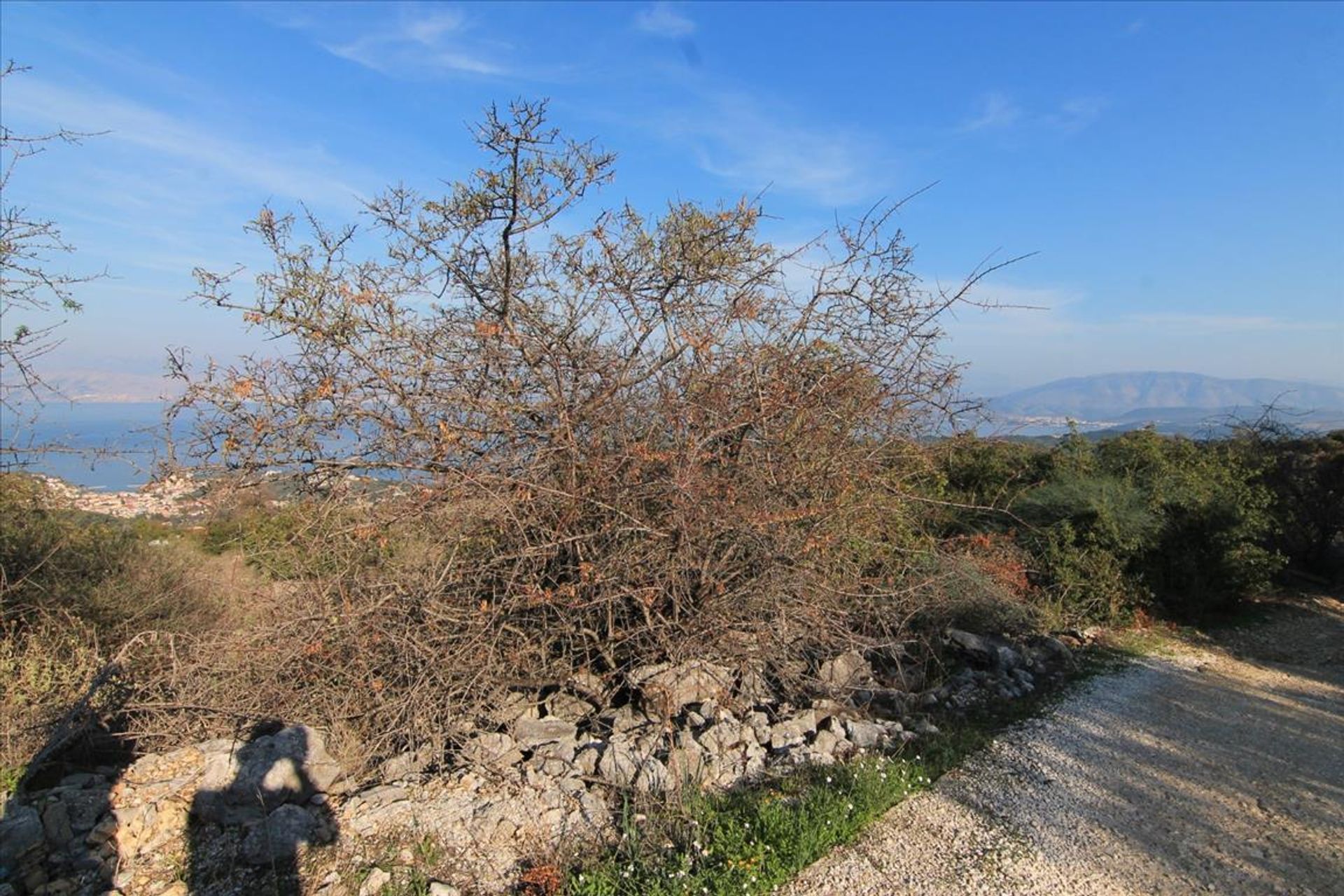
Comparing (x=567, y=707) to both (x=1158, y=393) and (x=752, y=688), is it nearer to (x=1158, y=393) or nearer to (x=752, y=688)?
(x=752, y=688)

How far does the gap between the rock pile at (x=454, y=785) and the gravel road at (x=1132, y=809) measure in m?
0.90

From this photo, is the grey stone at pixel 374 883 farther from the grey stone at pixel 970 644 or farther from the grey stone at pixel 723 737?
the grey stone at pixel 970 644

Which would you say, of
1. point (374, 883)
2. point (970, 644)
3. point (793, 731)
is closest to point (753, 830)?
point (793, 731)

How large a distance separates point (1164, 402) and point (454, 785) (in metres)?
34.0

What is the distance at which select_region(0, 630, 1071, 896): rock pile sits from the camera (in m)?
4.08

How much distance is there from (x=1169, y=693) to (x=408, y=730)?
20.2 feet

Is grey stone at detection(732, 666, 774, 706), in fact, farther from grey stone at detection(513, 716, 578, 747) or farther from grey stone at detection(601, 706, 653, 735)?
grey stone at detection(513, 716, 578, 747)

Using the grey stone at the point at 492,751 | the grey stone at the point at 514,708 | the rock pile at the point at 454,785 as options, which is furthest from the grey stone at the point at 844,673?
the grey stone at the point at 492,751

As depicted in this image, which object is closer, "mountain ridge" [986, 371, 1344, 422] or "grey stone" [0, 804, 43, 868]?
"grey stone" [0, 804, 43, 868]

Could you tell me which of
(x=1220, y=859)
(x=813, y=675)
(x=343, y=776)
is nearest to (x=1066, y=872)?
(x=1220, y=859)

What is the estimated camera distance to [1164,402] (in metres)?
30.8

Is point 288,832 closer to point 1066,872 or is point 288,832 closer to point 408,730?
point 408,730

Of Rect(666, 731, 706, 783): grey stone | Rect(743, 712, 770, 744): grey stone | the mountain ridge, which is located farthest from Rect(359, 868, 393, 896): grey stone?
the mountain ridge

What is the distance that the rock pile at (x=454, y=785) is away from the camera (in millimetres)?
4078
